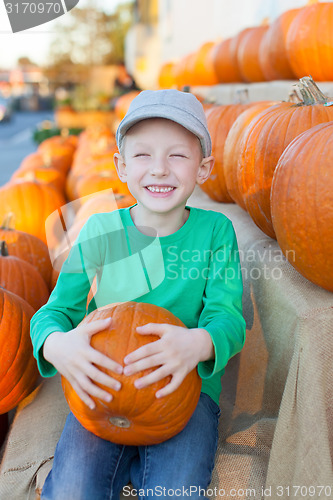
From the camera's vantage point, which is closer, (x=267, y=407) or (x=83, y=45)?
(x=267, y=407)

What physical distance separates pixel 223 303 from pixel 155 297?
0.70 feet

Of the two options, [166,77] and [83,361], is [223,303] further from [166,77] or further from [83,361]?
[166,77]

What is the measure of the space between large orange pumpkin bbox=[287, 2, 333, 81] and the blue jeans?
220 centimetres

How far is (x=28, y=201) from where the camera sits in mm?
3475

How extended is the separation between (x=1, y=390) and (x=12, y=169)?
8424 mm

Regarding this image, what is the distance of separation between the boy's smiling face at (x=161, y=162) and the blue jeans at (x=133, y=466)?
62cm

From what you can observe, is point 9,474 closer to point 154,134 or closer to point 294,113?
point 154,134

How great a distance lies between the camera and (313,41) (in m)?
2.73

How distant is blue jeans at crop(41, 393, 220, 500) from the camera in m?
1.20

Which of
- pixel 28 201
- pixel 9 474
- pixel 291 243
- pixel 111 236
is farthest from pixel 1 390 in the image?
pixel 28 201

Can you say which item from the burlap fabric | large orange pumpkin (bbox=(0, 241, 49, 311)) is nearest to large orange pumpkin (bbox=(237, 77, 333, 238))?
the burlap fabric

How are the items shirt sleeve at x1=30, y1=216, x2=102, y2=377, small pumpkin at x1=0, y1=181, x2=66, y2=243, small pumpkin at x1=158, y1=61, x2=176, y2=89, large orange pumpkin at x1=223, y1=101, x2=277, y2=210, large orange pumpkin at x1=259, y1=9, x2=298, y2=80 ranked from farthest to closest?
small pumpkin at x1=158, y1=61, x2=176, y2=89 → small pumpkin at x1=0, y1=181, x2=66, y2=243 → large orange pumpkin at x1=259, y1=9, x2=298, y2=80 → large orange pumpkin at x1=223, y1=101, x2=277, y2=210 → shirt sleeve at x1=30, y1=216, x2=102, y2=377

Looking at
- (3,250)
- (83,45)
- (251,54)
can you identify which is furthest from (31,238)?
(83,45)

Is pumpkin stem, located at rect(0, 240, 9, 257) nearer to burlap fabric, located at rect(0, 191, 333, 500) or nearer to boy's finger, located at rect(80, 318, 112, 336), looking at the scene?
burlap fabric, located at rect(0, 191, 333, 500)
